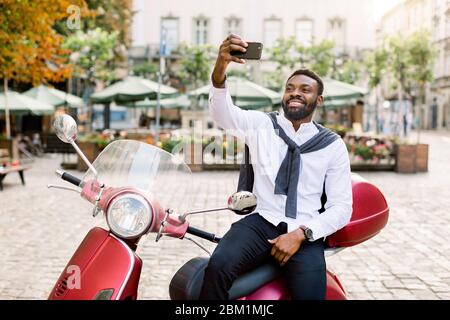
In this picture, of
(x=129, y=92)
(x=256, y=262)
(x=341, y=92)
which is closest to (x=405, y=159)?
(x=341, y=92)

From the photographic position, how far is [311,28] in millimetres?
35812

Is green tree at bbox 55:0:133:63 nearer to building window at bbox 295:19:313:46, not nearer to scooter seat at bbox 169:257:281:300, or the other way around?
building window at bbox 295:19:313:46

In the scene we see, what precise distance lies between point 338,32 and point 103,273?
36.1 m

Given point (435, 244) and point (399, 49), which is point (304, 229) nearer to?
point (435, 244)

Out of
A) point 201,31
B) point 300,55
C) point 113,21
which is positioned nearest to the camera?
point 113,21

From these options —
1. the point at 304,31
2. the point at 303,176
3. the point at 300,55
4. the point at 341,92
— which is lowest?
the point at 303,176

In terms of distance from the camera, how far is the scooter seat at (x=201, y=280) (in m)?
2.37

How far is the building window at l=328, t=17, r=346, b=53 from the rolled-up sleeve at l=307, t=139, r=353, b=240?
3397 centimetres

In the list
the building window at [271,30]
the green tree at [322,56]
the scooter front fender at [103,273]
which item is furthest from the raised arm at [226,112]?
the building window at [271,30]

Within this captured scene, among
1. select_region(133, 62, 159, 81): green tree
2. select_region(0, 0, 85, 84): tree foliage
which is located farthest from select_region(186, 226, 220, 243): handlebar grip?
select_region(133, 62, 159, 81): green tree

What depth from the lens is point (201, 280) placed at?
2400 millimetres

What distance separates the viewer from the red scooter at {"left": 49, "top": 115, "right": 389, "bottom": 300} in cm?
225

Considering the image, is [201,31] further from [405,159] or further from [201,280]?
[201,280]

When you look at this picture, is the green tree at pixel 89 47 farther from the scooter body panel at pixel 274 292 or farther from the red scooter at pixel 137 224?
the scooter body panel at pixel 274 292
